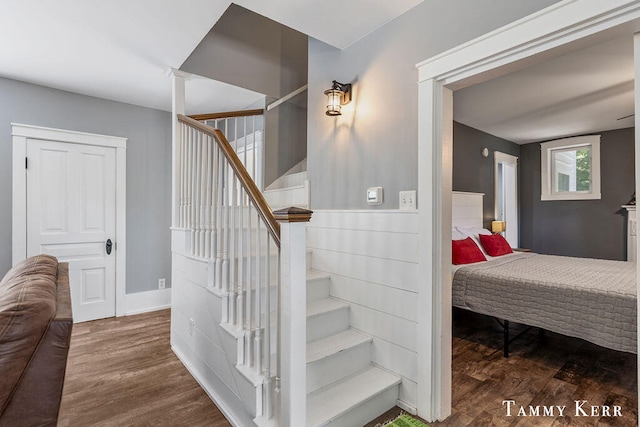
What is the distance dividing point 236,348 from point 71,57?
2.79 meters

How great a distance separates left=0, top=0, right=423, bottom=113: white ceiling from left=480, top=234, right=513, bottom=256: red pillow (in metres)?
2.97

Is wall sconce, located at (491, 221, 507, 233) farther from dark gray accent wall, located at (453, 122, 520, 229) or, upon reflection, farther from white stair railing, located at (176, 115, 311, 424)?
white stair railing, located at (176, 115, 311, 424)

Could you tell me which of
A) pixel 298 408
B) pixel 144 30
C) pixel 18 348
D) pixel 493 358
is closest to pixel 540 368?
pixel 493 358

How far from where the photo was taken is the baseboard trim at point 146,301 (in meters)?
3.75

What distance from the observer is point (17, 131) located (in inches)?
122

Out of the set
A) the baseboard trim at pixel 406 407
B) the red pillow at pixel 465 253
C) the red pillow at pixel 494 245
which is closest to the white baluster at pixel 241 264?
the baseboard trim at pixel 406 407

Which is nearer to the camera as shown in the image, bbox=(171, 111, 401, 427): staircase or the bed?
bbox=(171, 111, 401, 427): staircase

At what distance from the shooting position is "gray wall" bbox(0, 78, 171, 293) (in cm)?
308

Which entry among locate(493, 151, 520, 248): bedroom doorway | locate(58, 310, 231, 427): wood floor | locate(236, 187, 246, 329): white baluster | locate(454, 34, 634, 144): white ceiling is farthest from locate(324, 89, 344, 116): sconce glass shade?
locate(493, 151, 520, 248): bedroom doorway

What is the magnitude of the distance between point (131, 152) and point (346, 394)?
3.57m

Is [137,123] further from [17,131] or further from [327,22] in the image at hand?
[327,22]

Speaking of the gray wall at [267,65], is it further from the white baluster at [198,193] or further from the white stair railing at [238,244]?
the white baluster at [198,193]

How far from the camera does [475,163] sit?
15.8ft

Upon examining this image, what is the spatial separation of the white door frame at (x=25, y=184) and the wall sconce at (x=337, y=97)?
108 inches
